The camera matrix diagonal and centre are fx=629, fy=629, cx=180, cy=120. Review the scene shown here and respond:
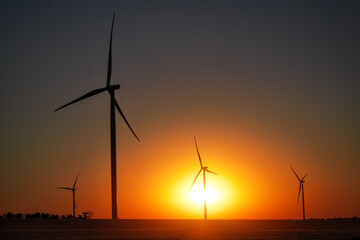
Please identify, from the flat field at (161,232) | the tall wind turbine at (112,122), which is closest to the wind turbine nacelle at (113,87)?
the tall wind turbine at (112,122)

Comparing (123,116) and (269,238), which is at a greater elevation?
(123,116)

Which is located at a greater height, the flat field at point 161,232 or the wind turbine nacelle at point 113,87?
the wind turbine nacelle at point 113,87

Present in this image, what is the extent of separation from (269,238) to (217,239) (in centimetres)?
856

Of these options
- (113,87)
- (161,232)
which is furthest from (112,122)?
(161,232)

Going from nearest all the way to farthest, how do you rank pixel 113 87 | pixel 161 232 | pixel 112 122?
pixel 161 232, pixel 112 122, pixel 113 87

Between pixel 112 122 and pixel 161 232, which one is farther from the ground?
pixel 112 122

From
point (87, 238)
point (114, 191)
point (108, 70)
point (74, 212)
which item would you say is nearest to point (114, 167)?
point (114, 191)

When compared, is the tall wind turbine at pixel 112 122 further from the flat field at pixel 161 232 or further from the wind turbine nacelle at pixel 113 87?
the flat field at pixel 161 232

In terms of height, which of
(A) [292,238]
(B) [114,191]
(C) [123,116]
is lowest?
(A) [292,238]

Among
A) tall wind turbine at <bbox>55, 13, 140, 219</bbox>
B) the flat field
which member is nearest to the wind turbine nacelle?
tall wind turbine at <bbox>55, 13, 140, 219</bbox>

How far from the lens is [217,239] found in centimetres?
6831

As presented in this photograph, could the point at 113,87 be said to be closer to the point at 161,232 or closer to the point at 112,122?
the point at 112,122

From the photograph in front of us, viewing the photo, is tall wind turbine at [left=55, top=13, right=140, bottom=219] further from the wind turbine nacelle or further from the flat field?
the flat field

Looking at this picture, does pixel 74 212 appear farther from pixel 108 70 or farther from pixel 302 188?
pixel 108 70
